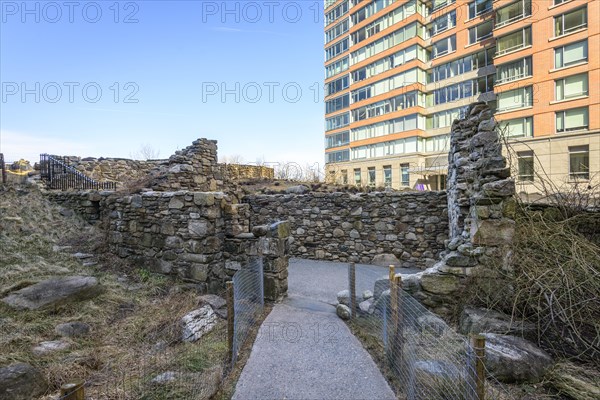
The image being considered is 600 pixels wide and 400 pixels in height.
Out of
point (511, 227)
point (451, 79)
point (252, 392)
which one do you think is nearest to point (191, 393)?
point (252, 392)

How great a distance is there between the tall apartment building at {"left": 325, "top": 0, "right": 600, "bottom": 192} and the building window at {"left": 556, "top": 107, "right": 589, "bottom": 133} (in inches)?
2.1

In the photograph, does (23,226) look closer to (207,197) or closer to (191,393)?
(207,197)

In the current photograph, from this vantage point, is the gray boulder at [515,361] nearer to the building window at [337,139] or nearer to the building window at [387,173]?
the building window at [387,173]

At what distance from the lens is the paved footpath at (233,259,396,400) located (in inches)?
116

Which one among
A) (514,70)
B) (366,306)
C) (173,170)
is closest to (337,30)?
(514,70)

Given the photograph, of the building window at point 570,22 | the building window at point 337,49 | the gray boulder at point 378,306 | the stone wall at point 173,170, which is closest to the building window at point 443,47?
the building window at point 570,22

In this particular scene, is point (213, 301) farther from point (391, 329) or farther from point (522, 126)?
point (522, 126)

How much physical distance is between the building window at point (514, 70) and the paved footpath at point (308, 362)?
26371mm

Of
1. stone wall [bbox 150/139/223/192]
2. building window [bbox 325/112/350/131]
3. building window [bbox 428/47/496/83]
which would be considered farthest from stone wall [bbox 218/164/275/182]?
building window [bbox 325/112/350/131]

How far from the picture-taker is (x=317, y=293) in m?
6.33

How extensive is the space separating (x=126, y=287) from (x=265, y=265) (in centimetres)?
275

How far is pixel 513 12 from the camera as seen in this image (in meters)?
23.6

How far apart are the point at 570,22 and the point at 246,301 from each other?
2783cm

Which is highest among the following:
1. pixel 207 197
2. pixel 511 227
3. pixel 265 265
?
pixel 207 197
